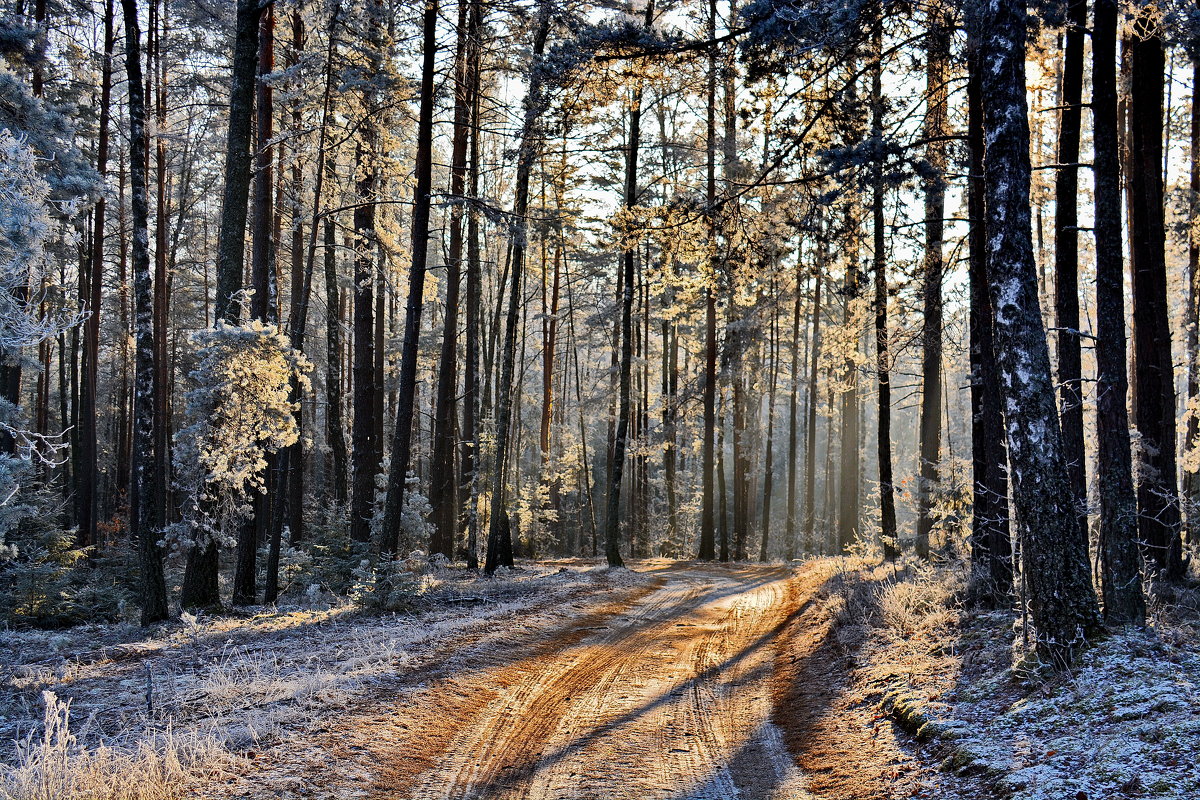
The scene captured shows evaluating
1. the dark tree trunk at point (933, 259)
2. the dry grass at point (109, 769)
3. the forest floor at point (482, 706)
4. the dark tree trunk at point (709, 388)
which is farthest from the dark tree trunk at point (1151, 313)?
the dry grass at point (109, 769)

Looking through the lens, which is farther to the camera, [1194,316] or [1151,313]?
[1194,316]

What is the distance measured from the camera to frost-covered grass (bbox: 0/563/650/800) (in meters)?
4.34

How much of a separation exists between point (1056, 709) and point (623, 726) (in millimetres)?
3359

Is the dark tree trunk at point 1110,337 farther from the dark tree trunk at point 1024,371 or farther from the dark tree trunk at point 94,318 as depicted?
the dark tree trunk at point 94,318

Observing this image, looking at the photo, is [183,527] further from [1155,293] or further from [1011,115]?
[1155,293]

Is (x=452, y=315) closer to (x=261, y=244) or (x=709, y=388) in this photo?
(x=261, y=244)

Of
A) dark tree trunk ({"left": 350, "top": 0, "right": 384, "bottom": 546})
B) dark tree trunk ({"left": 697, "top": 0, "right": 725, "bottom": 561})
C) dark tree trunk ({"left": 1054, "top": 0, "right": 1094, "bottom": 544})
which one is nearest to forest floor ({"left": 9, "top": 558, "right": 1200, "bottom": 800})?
dark tree trunk ({"left": 1054, "top": 0, "right": 1094, "bottom": 544})

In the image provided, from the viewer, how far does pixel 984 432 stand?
9.05m

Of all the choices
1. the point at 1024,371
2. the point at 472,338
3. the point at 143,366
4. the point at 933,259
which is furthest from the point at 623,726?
the point at 472,338

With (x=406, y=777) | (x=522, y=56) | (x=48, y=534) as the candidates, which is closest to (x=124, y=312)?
(x=48, y=534)

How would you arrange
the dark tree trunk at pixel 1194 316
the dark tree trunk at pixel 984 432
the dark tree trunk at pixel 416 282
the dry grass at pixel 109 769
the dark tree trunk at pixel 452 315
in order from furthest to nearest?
1. the dark tree trunk at pixel 452 315
2. the dark tree trunk at pixel 1194 316
3. the dark tree trunk at pixel 416 282
4. the dark tree trunk at pixel 984 432
5. the dry grass at pixel 109 769

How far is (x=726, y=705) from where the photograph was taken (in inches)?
274

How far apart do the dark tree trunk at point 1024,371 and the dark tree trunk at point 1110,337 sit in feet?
4.68

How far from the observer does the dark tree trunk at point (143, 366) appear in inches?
442
